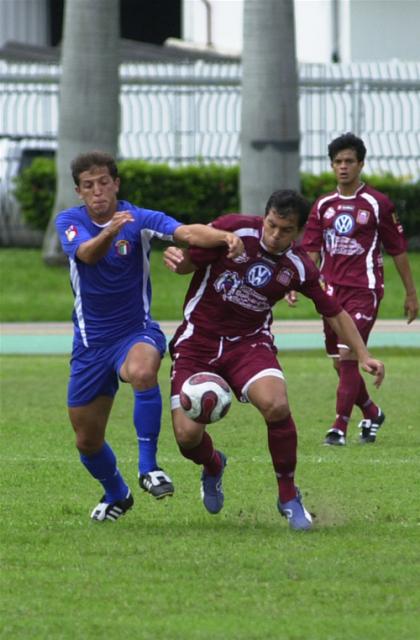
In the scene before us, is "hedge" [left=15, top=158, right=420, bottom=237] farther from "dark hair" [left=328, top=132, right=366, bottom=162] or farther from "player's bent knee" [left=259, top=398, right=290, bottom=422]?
"player's bent knee" [left=259, top=398, right=290, bottom=422]

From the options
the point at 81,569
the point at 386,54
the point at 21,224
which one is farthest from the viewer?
the point at 386,54

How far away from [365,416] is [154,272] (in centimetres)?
1396

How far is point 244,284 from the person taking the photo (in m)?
8.75

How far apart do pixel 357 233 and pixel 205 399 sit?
172 inches

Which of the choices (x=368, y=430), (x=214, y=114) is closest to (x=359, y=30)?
(x=214, y=114)

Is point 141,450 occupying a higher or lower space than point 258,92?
lower

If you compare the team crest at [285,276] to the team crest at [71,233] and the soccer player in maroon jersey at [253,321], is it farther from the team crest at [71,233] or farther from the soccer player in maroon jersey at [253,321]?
the team crest at [71,233]

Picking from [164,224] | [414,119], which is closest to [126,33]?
[414,119]

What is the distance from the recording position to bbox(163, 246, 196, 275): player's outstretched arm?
865 centimetres

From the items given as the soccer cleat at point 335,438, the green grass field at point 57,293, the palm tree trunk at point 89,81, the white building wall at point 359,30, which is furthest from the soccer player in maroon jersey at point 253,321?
the white building wall at point 359,30

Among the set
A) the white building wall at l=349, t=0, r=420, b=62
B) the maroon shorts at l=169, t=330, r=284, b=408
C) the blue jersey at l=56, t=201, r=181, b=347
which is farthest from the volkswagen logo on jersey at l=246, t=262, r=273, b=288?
the white building wall at l=349, t=0, r=420, b=62

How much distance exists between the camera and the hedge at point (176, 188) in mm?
27188

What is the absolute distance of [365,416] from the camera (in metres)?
12.8

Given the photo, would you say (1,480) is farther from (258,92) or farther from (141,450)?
(258,92)
